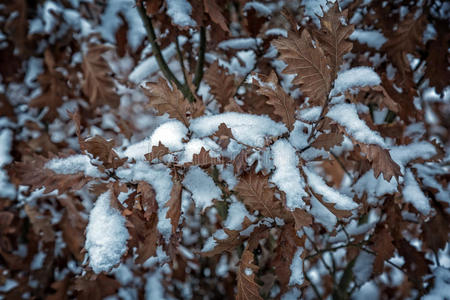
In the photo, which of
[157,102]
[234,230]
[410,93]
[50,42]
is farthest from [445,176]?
[50,42]

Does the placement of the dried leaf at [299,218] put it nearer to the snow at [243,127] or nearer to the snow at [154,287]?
the snow at [243,127]

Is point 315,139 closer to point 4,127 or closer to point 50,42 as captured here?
point 50,42

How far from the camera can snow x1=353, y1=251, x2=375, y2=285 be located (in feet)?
4.73

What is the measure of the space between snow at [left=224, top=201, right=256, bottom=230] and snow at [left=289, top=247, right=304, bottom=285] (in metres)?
0.15

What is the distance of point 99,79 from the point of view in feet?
5.72

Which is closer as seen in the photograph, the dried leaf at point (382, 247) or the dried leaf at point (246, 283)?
the dried leaf at point (246, 283)

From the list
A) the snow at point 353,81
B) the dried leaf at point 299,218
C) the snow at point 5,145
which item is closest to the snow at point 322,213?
the dried leaf at point 299,218

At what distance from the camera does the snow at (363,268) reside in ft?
4.73

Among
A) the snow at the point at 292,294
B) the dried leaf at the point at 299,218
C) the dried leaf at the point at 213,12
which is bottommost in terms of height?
the snow at the point at 292,294

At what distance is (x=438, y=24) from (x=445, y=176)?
1.95 ft

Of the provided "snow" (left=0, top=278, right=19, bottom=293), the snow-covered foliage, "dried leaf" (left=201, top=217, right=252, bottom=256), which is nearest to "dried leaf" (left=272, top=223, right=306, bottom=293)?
the snow-covered foliage

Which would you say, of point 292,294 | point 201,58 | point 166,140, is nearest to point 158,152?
point 166,140

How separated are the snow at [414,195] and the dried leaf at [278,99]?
58 centimetres

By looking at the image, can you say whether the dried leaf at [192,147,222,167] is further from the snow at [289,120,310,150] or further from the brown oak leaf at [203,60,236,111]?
the brown oak leaf at [203,60,236,111]
